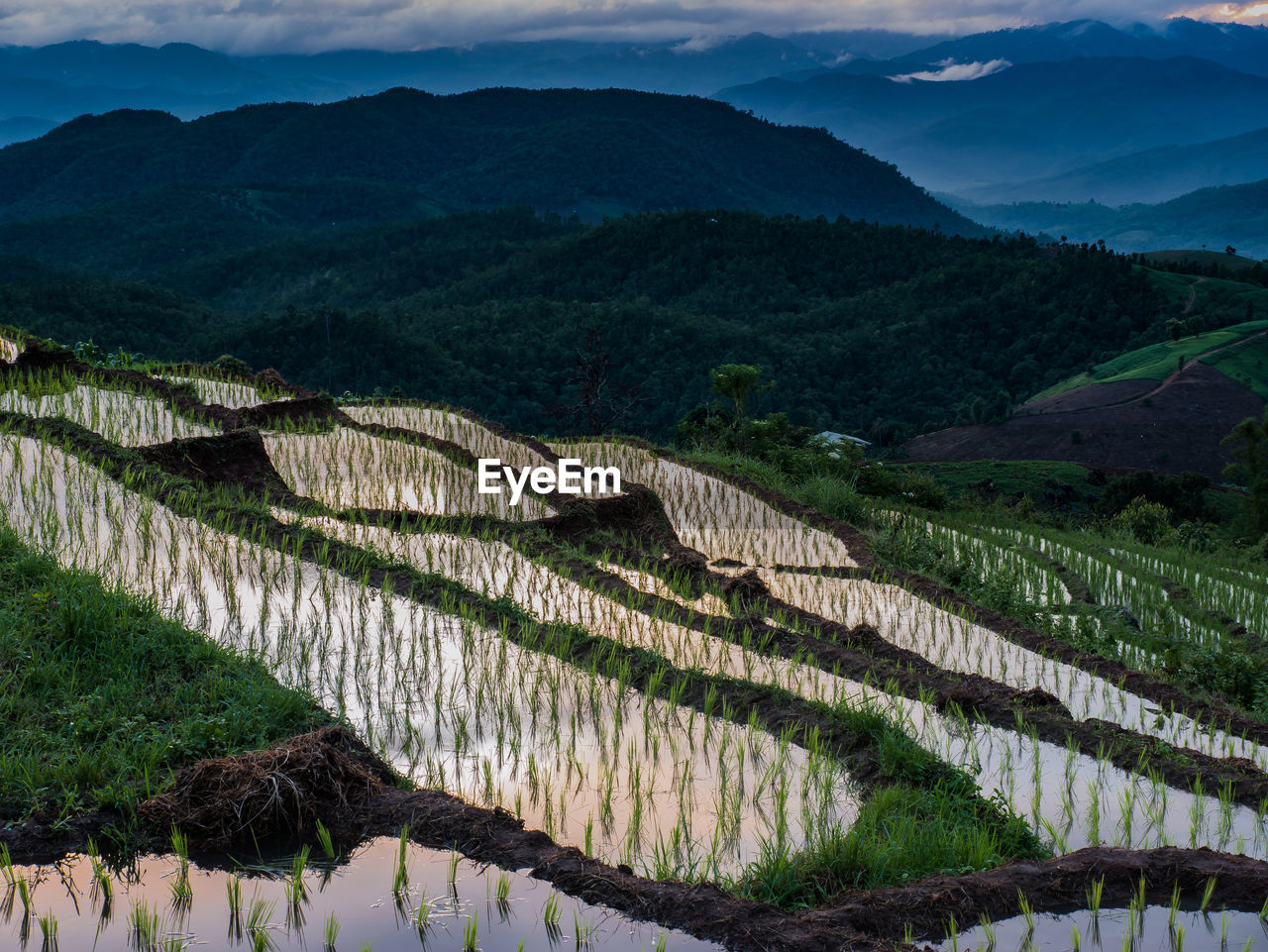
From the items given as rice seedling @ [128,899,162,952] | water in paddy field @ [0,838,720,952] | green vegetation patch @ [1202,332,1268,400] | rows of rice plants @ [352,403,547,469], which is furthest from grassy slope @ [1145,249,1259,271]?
rice seedling @ [128,899,162,952]

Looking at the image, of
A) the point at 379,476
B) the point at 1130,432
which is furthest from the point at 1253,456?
the point at 379,476

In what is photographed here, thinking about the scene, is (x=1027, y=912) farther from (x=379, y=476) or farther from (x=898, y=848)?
(x=379, y=476)

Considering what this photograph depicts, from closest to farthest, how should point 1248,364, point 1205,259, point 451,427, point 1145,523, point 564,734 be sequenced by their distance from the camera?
1. point 564,734
2. point 451,427
3. point 1145,523
4. point 1248,364
5. point 1205,259

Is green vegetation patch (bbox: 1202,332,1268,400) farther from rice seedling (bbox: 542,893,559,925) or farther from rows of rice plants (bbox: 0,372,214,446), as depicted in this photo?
rice seedling (bbox: 542,893,559,925)

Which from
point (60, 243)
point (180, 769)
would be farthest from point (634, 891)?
point (60, 243)

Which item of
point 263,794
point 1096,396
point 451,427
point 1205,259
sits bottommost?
point 1096,396
